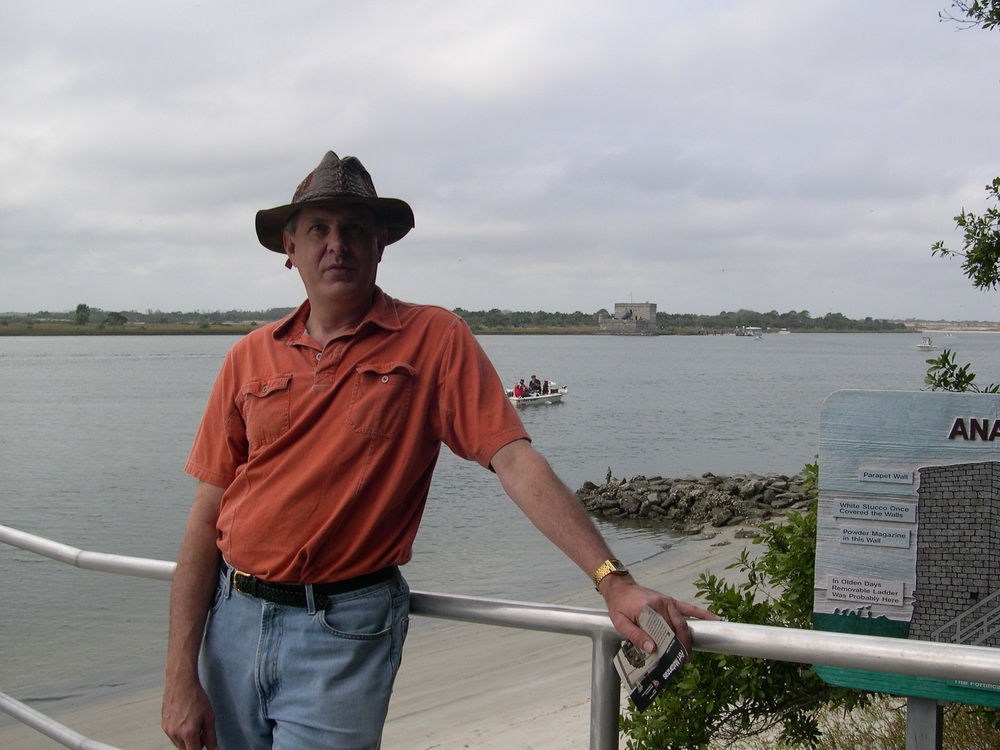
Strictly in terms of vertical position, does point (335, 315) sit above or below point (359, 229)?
below

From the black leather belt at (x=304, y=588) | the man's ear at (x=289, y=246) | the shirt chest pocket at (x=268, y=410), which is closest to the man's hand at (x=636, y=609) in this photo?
the black leather belt at (x=304, y=588)

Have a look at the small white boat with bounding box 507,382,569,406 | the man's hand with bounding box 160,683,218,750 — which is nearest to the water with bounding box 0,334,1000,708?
the small white boat with bounding box 507,382,569,406

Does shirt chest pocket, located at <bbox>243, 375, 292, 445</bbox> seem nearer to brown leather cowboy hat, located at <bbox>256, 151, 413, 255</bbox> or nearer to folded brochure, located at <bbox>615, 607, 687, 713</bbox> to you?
brown leather cowboy hat, located at <bbox>256, 151, 413, 255</bbox>

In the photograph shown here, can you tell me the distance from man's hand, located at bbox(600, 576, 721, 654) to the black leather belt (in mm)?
668

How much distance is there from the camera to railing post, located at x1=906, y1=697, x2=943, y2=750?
230 centimetres

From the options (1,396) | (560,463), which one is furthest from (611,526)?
(1,396)

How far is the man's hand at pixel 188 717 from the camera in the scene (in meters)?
2.46

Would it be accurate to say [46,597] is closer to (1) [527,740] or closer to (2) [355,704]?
(1) [527,740]

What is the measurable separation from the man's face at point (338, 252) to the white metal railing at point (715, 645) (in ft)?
2.89

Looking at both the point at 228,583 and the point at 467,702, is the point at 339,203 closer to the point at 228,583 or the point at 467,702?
the point at 228,583

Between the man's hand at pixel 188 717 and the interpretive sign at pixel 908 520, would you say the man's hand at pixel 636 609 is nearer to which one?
the interpretive sign at pixel 908 520

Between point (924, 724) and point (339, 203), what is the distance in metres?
2.12

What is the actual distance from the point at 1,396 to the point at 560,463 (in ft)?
238

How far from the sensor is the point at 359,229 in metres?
2.61
